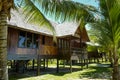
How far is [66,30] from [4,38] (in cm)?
1806

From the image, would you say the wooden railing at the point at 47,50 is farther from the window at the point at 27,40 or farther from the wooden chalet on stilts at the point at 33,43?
the window at the point at 27,40

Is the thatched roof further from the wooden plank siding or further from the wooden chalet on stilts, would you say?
the wooden plank siding

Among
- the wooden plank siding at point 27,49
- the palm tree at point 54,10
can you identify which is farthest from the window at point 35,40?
the palm tree at point 54,10

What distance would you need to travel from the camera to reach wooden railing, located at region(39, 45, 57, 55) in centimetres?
2269

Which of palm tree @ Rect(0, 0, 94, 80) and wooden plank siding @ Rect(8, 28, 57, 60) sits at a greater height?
palm tree @ Rect(0, 0, 94, 80)

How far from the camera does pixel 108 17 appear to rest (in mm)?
11234

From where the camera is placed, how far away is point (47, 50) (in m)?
23.9

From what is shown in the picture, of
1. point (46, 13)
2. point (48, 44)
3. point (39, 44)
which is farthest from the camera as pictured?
point (48, 44)

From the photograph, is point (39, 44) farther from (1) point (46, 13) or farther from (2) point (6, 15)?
(2) point (6, 15)

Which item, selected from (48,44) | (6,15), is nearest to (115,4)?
(6,15)

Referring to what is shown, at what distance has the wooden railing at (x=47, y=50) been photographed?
22694 millimetres

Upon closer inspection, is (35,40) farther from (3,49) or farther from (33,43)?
(3,49)

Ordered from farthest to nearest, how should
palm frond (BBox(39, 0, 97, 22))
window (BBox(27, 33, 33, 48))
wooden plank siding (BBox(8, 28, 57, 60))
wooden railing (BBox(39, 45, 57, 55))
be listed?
wooden railing (BBox(39, 45, 57, 55)), window (BBox(27, 33, 33, 48)), wooden plank siding (BBox(8, 28, 57, 60)), palm frond (BBox(39, 0, 97, 22))

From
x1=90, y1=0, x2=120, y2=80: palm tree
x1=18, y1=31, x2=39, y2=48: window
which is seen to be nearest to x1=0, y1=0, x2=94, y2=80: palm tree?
x1=90, y1=0, x2=120, y2=80: palm tree
